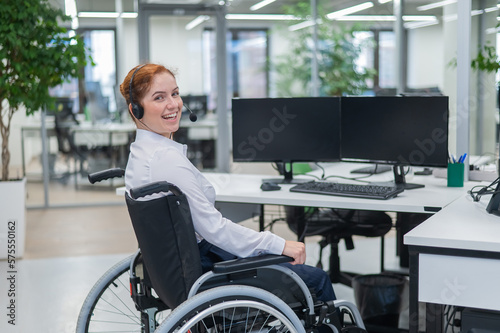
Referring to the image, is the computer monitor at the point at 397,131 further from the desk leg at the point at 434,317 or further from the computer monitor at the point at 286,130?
the desk leg at the point at 434,317

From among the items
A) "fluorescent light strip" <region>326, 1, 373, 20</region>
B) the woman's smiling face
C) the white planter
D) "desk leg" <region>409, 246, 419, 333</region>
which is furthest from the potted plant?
"fluorescent light strip" <region>326, 1, 373, 20</region>

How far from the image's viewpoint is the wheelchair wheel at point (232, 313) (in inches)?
70.7

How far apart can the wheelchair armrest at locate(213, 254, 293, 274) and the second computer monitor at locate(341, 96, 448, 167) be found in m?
1.17

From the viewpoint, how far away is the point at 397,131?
9.71 feet

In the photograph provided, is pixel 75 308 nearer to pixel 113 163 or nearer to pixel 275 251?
pixel 275 251

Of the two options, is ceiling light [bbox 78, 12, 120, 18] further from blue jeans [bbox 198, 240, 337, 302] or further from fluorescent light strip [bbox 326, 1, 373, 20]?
blue jeans [bbox 198, 240, 337, 302]

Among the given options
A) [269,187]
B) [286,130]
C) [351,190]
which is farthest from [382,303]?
[286,130]

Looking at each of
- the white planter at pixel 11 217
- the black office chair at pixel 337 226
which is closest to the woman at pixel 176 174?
the black office chair at pixel 337 226

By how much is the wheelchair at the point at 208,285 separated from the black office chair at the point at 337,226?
124cm

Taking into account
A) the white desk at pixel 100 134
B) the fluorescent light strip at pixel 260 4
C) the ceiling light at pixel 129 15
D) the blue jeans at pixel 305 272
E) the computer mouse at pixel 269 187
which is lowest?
the blue jeans at pixel 305 272

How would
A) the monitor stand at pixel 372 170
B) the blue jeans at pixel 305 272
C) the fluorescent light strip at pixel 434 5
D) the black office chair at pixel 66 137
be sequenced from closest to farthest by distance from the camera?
the blue jeans at pixel 305 272 < the monitor stand at pixel 372 170 < the black office chair at pixel 66 137 < the fluorescent light strip at pixel 434 5

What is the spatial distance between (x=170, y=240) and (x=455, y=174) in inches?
64.9

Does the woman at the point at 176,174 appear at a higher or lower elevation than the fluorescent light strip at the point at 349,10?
lower

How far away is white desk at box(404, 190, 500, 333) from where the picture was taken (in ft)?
6.24
